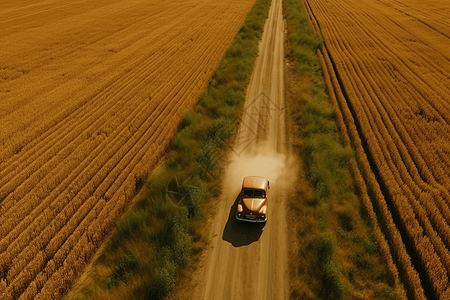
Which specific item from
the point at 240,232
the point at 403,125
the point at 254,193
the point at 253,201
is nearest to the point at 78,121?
the point at 254,193

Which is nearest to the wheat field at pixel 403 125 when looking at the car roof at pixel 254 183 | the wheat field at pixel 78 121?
the car roof at pixel 254 183

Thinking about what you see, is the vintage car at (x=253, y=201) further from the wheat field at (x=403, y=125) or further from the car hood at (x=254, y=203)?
the wheat field at (x=403, y=125)

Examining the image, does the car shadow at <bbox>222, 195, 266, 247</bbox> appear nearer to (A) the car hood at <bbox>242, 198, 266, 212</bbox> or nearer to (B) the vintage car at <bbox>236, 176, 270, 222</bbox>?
(B) the vintage car at <bbox>236, 176, 270, 222</bbox>

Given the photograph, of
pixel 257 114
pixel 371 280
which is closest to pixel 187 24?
pixel 257 114

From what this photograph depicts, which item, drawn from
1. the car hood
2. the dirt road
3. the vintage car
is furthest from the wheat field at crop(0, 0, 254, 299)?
the car hood

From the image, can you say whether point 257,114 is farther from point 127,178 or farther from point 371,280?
point 371,280

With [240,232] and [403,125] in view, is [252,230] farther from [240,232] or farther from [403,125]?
[403,125]
